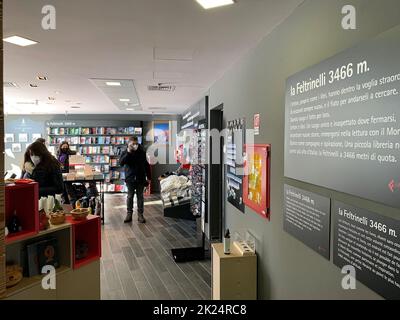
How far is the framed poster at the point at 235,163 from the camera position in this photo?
3416 mm

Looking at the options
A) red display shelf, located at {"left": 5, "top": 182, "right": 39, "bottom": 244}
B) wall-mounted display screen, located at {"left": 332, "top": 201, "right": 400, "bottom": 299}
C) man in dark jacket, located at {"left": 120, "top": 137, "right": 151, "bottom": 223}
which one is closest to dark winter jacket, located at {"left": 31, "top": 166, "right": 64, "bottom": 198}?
red display shelf, located at {"left": 5, "top": 182, "right": 39, "bottom": 244}

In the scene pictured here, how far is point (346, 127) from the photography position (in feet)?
5.03

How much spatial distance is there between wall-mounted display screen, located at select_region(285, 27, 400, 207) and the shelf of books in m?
8.65

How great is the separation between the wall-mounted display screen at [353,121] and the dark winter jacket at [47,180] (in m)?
2.85

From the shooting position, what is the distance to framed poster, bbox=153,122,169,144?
34.1 feet

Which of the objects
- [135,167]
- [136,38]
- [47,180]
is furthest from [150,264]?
[136,38]

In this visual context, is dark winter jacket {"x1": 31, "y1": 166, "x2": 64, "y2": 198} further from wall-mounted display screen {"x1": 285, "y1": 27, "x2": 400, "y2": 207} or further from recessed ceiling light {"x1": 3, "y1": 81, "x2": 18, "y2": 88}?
wall-mounted display screen {"x1": 285, "y1": 27, "x2": 400, "y2": 207}

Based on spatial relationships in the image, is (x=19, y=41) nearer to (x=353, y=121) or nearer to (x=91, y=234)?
(x=91, y=234)

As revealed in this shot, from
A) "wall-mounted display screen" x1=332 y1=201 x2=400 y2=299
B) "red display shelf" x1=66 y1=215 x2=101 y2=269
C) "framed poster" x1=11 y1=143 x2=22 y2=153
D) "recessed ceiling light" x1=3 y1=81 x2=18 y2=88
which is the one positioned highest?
"recessed ceiling light" x1=3 y1=81 x2=18 y2=88

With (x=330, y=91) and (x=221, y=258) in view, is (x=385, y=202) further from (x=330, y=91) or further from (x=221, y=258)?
(x=221, y=258)

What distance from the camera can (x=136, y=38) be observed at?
270cm

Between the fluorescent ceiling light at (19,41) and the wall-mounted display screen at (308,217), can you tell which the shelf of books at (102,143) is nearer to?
the fluorescent ceiling light at (19,41)

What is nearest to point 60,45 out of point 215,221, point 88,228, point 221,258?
point 88,228

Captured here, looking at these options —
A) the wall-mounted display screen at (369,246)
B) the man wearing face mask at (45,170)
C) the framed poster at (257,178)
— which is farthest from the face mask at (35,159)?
the wall-mounted display screen at (369,246)
